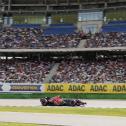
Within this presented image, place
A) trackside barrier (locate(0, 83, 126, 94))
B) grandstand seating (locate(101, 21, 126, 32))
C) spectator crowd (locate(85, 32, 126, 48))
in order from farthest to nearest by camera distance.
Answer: grandstand seating (locate(101, 21, 126, 32))
spectator crowd (locate(85, 32, 126, 48))
trackside barrier (locate(0, 83, 126, 94))

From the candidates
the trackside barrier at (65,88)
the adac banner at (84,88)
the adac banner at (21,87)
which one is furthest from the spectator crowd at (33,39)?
the adac banner at (84,88)

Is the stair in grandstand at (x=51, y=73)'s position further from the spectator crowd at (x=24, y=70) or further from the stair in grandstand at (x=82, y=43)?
the stair in grandstand at (x=82, y=43)

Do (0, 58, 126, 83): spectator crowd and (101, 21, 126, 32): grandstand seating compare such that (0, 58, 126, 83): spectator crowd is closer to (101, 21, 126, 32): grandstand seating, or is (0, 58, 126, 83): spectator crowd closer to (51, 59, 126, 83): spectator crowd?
(51, 59, 126, 83): spectator crowd

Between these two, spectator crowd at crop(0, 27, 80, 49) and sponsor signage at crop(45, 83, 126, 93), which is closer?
sponsor signage at crop(45, 83, 126, 93)

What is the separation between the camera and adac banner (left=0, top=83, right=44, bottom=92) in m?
64.6

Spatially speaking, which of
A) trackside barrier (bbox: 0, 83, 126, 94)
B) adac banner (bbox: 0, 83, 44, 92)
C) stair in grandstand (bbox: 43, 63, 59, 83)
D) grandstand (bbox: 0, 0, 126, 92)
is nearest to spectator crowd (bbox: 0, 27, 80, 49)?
grandstand (bbox: 0, 0, 126, 92)

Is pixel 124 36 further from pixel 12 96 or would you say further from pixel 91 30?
pixel 12 96

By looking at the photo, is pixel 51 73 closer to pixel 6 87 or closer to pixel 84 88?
pixel 6 87

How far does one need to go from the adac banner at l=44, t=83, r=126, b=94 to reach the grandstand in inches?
114

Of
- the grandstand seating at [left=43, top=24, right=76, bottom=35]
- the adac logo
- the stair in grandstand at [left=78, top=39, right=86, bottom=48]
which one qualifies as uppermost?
the grandstand seating at [left=43, top=24, right=76, bottom=35]

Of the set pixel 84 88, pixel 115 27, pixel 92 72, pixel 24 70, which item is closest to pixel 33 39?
pixel 24 70

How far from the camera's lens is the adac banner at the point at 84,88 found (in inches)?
2347

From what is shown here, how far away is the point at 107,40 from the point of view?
238 feet

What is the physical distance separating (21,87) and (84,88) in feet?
30.7
